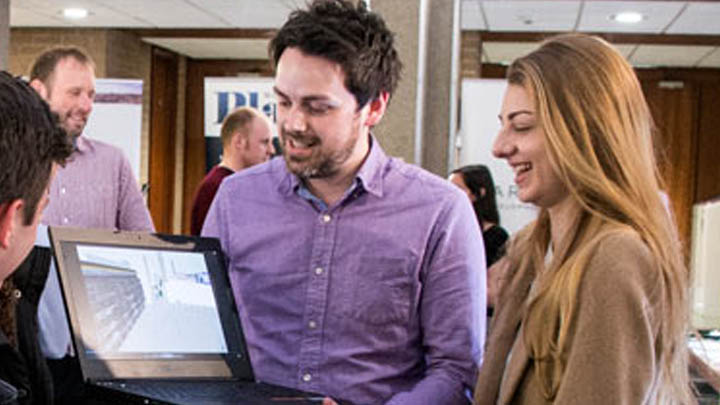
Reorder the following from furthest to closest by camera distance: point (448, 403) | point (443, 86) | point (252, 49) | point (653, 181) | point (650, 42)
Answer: point (252, 49) → point (650, 42) → point (443, 86) → point (448, 403) → point (653, 181)

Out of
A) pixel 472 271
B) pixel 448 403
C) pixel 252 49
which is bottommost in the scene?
pixel 448 403

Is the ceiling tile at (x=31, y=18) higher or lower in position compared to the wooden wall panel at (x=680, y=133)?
higher

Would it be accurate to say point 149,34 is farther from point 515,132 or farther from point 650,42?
point 515,132

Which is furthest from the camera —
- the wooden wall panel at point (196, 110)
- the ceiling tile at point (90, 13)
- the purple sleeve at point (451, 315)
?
the wooden wall panel at point (196, 110)

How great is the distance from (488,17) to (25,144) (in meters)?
7.21

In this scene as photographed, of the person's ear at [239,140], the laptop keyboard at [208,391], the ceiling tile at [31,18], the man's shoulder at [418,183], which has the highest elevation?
the ceiling tile at [31,18]

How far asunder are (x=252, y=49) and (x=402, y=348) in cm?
861

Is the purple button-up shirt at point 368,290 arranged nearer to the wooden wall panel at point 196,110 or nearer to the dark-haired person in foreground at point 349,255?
the dark-haired person in foreground at point 349,255

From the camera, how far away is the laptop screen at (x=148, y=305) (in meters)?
1.43

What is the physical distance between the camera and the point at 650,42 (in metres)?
8.78

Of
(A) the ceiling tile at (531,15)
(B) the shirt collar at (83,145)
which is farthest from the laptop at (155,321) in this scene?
(A) the ceiling tile at (531,15)

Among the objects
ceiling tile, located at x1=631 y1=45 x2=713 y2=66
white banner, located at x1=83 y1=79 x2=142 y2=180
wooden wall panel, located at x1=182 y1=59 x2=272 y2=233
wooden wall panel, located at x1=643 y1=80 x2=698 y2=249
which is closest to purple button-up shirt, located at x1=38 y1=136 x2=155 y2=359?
white banner, located at x1=83 y1=79 x2=142 y2=180

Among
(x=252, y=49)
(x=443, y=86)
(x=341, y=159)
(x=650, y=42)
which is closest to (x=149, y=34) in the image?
(x=252, y=49)

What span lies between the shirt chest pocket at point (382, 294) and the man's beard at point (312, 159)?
0.18 m
